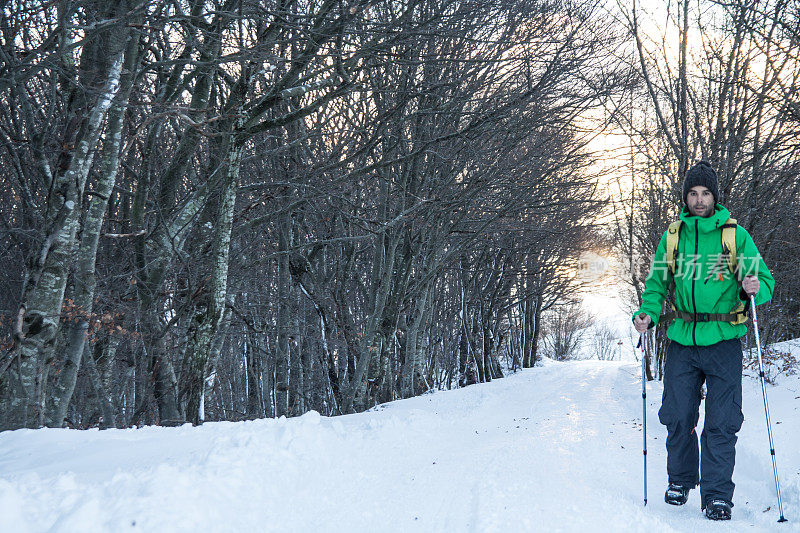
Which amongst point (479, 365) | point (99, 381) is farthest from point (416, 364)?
point (99, 381)

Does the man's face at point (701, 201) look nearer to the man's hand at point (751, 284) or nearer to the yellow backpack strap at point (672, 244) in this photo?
the yellow backpack strap at point (672, 244)

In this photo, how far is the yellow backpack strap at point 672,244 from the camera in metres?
4.31

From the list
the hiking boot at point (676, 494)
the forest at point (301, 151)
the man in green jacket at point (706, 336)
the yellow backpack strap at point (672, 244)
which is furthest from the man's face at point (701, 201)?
the forest at point (301, 151)

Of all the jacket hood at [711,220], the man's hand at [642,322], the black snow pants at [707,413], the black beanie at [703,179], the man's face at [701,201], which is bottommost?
the black snow pants at [707,413]

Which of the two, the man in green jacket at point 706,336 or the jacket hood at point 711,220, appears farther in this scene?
the jacket hood at point 711,220

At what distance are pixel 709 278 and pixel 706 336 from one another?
0.40m

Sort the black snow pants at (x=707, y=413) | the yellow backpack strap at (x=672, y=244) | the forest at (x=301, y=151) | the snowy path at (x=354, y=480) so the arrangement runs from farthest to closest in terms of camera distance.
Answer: the forest at (x=301, y=151), the yellow backpack strap at (x=672, y=244), the black snow pants at (x=707, y=413), the snowy path at (x=354, y=480)

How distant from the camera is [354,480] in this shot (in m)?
4.49

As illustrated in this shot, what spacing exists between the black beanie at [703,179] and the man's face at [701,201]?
3 cm

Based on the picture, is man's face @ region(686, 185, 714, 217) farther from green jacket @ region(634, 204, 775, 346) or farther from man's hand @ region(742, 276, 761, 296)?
man's hand @ region(742, 276, 761, 296)

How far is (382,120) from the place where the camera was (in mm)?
9375

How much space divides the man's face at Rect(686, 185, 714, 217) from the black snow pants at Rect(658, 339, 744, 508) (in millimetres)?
932

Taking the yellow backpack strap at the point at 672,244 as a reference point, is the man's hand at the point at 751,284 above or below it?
below

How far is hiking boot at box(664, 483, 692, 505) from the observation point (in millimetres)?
3967
